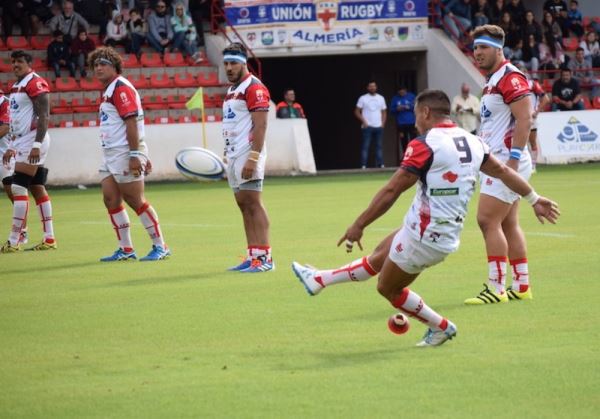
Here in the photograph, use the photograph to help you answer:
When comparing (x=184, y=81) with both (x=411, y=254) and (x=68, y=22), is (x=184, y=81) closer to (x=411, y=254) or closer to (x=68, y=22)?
(x=68, y=22)

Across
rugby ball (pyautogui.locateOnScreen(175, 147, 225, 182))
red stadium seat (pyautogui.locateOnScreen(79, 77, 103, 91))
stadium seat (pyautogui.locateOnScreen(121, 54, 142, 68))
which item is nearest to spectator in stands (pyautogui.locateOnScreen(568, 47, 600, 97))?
stadium seat (pyautogui.locateOnScreen(121, 54, 142, 68))

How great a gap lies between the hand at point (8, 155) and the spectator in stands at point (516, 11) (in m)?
23.3

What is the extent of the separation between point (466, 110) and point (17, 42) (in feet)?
38.7

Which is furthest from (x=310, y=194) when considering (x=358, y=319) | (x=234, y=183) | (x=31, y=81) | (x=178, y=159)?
(x=358, y=319)

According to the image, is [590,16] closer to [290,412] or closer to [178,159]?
[178,159]

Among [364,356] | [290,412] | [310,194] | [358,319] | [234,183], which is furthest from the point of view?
[310,194]

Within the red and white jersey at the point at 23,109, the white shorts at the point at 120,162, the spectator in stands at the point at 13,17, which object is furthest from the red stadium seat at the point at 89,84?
the white shorts at the point at 120,162

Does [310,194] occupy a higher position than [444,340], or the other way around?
[444,340]

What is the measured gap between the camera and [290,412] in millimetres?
6582

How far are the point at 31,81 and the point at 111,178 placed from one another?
2169mm

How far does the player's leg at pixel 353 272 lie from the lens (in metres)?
8.79

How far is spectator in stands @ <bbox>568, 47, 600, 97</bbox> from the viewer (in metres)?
36.4

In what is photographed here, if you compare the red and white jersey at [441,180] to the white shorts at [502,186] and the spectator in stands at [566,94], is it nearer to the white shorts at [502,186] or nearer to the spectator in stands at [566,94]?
the white shorts at [502,186]

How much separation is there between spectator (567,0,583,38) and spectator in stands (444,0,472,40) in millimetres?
3372
